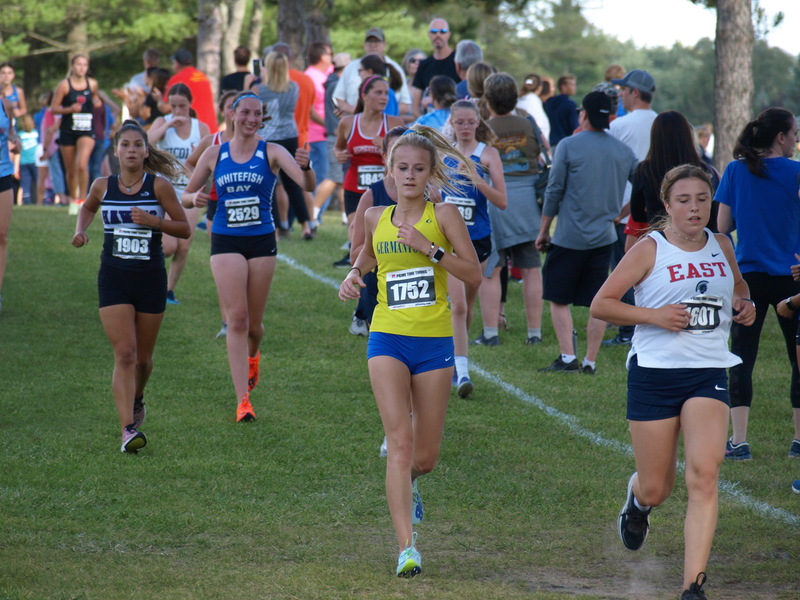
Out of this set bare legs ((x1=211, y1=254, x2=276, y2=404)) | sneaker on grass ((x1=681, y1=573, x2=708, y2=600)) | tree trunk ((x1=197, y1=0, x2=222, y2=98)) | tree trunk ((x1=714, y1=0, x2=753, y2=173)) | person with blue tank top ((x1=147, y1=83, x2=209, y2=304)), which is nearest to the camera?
sneaker on grass ((x1=681, y1=573, x2=708, y2=600))

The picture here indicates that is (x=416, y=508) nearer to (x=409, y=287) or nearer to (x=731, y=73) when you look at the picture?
(x=409, y=287)

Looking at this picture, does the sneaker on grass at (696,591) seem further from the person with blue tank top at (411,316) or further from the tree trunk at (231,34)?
the tree trunk at (231,34)

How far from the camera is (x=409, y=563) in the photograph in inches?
199

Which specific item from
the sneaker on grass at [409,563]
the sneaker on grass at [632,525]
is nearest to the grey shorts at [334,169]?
the sneaker on grass at [632,525]

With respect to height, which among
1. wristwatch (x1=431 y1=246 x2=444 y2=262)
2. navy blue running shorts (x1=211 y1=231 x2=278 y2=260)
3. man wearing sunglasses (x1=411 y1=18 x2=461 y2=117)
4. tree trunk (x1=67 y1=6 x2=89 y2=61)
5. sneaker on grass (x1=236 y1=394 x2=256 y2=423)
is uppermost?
tree trunk (x1=67 y1=6 x2=89 y2=61)

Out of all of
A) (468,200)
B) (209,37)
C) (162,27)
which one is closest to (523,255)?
Result: (468,200)

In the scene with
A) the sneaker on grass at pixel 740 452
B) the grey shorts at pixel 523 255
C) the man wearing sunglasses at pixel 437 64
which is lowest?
the sneaker on grass at pixel 740 452

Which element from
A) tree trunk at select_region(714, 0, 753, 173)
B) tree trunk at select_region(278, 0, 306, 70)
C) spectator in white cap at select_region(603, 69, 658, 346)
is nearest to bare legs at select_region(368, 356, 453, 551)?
spectator in white cap at select_region(603, 69, 658, 346)

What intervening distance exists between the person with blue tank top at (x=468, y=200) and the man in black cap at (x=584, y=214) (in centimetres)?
93

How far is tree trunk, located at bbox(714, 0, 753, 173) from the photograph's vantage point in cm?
1662

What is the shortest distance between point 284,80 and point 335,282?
8.65 ft

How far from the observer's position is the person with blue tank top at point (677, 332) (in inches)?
190

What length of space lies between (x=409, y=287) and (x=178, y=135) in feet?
24.2

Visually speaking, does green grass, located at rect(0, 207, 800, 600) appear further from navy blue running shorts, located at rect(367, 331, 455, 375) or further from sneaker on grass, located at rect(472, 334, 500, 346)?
navy blue running shorts, located at rect(367, 331, 455, 375)
